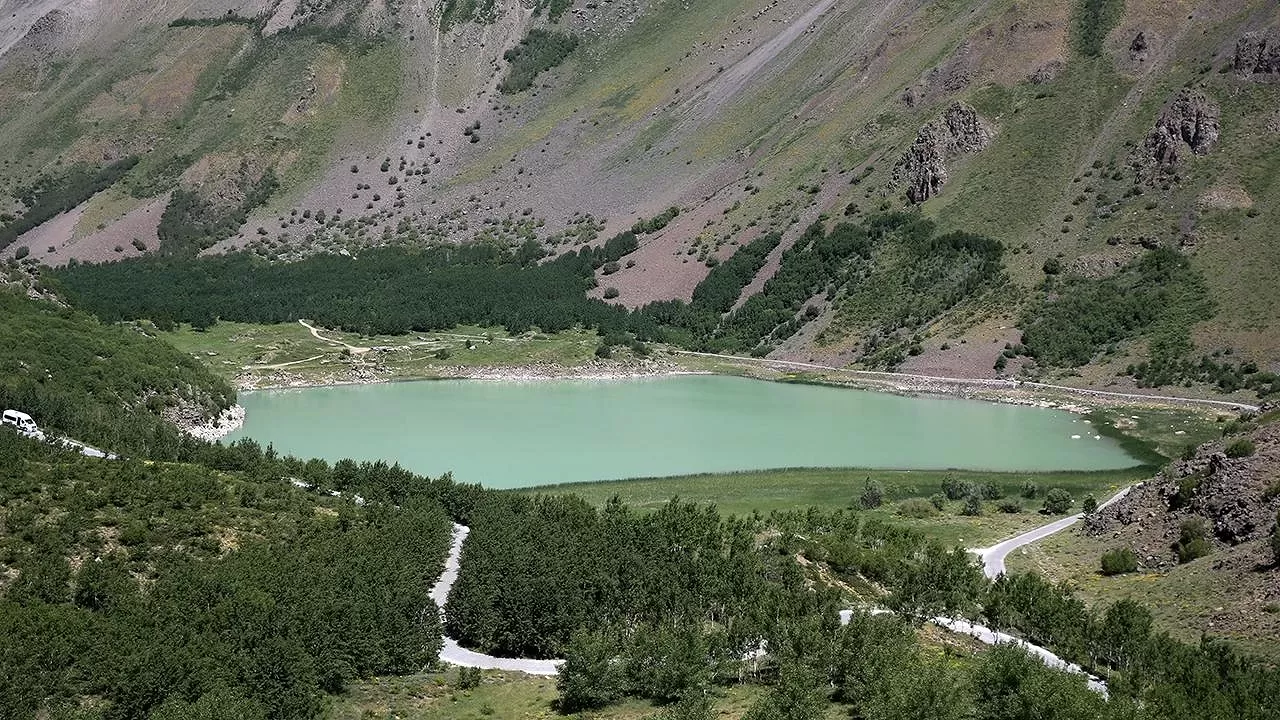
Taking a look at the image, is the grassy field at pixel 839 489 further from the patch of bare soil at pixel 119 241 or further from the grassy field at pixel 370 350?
the patch of bare soil at pixel 119 241

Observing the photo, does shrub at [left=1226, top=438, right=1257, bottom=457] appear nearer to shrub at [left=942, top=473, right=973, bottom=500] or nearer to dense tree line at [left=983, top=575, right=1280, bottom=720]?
dense tree line at [left=983, top=575, right=1280, bottom=720]

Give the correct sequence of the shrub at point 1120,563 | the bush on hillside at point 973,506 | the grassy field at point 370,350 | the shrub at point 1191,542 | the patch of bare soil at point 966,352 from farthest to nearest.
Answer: the grassy field at point 370,350
the patch of bare soil at point 966,352
the bush on hillside at point 973,506
the shrub at point 1120,563
the shrub at point 1191,542

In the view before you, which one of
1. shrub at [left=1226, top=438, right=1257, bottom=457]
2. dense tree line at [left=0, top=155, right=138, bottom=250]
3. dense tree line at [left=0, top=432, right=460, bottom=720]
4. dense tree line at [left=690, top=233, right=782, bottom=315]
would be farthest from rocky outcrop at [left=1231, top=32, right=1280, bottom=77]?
dense tree line at [left=0, top=155, right=138, bottom=250]

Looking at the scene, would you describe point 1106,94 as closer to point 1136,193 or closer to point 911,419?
point 1136,193

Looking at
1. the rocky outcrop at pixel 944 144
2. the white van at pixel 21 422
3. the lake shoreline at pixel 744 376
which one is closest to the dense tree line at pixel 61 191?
the lake shoreline at pixel 744 376

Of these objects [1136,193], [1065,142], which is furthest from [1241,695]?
[1065,142]

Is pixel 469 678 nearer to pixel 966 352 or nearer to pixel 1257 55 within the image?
pixel 966 352
